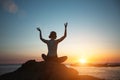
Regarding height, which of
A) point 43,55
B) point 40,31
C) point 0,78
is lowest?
point 0,78

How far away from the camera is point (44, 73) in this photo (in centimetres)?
1455

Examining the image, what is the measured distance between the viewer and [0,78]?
15.7 metres

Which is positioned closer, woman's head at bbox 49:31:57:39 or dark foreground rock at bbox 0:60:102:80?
dark foreground rock at bbox 0:60:102:80

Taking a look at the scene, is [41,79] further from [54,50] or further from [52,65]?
[54,50]

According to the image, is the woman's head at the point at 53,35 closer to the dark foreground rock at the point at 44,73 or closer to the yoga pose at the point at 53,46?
the yoga pose at the point at 53,46

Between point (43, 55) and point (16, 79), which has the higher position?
point (43, 55)

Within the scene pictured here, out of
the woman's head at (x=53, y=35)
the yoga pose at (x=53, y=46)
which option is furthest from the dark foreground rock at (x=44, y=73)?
the woman's head at (x=53, y=35)

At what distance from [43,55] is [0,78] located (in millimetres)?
3460

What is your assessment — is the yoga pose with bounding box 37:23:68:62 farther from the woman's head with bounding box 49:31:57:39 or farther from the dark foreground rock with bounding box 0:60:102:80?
the dark foreground rock with bounding box 0:60:102:80

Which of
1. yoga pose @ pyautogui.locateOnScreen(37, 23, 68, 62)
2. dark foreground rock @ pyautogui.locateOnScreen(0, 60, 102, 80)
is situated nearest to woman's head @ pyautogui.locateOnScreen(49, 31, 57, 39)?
yoga pose @ pyautogui.locateOnScreen(37, 23, 68, 62)

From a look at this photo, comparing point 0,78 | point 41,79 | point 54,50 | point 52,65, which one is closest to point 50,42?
point 54,50

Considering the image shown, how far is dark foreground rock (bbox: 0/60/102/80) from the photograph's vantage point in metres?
14.5

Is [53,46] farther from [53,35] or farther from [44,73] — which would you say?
[44,73]

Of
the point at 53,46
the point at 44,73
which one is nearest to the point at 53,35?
the point at 53,46
